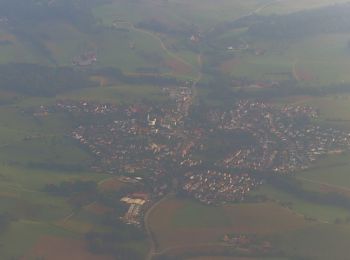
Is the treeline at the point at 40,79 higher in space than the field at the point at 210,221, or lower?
higher

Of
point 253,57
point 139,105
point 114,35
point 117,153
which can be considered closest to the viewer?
point 117,153

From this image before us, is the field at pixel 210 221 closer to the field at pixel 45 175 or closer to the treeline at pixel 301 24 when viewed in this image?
the field at pixel 45 175

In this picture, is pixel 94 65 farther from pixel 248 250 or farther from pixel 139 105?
pixel 248 250

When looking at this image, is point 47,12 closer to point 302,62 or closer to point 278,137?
point 302,62

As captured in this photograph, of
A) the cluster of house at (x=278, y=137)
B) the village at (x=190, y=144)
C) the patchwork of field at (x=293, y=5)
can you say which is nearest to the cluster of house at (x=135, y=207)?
the village at (x=190, y=144)

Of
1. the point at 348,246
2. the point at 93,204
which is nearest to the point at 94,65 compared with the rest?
the point at 93,204

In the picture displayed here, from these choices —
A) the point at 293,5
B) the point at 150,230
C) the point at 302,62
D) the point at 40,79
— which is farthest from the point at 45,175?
the point at 293,5
